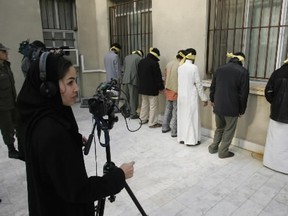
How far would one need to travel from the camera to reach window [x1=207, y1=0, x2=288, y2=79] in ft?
10.5

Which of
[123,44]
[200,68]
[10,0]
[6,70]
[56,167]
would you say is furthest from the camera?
[123,44]

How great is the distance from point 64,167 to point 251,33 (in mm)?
3361

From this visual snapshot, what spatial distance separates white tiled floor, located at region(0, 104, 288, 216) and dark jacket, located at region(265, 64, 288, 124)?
72 cm

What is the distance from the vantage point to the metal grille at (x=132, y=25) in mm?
5098

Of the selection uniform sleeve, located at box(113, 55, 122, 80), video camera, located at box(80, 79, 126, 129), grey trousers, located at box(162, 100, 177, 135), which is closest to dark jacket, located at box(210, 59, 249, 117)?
grey trousers, located at box(162, 100, 177, 135)

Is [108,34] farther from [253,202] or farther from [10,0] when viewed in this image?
[253,202]

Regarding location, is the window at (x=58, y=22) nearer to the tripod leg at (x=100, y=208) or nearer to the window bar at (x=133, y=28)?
the window bar at (x=133, y=28)

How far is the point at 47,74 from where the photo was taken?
986mm

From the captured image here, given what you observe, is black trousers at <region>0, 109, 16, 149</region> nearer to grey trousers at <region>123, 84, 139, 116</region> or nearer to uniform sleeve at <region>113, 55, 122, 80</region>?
grey trousers at <region>123, 84, 139, 116</region>

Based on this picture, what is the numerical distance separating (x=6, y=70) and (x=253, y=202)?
10.9 ft

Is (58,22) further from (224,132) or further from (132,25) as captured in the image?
(224,132)

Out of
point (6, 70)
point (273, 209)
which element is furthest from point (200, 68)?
point (6, 70)

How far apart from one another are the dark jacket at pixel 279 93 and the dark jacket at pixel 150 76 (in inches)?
75.9

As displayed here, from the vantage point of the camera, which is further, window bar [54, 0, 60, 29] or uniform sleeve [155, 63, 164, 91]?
window bar [54, 0, 60, 29]
